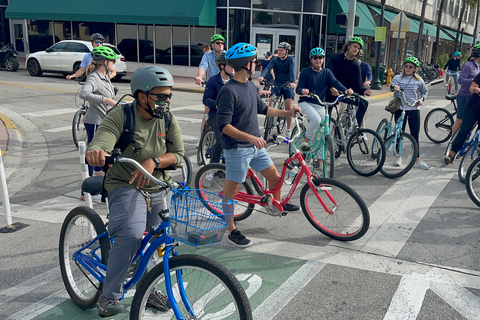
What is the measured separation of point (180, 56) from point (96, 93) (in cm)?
1914

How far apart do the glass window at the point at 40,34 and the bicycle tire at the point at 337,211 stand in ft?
87.8

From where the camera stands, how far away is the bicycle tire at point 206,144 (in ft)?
24.8

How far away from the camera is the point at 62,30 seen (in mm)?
27391

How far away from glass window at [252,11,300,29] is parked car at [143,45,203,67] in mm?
3346

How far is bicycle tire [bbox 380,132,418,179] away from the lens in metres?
7.11

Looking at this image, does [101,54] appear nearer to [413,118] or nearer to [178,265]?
[178,265]

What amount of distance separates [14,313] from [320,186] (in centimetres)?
302

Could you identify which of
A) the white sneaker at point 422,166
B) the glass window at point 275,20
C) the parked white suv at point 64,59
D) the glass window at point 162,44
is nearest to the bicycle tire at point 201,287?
the white sneaker at point 422,166

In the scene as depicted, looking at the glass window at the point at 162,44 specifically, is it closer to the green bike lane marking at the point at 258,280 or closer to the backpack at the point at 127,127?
the green bike lane marking at the point at 258,280

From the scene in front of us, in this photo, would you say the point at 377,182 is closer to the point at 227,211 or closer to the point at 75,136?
the point at 227,211

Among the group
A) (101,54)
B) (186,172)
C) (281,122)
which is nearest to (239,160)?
(186,172)

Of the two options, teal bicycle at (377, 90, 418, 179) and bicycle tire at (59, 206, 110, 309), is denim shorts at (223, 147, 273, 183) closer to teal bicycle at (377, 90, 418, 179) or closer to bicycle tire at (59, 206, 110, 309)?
bicycle tire at (59, 206, 110, 309)

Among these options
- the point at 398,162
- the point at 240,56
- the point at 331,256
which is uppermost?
the point at 240,56

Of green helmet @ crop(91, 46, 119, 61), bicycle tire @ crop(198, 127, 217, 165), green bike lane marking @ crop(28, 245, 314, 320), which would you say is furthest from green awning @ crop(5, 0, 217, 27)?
green bike lane marking @ crop(28, 245, 314, 320)
